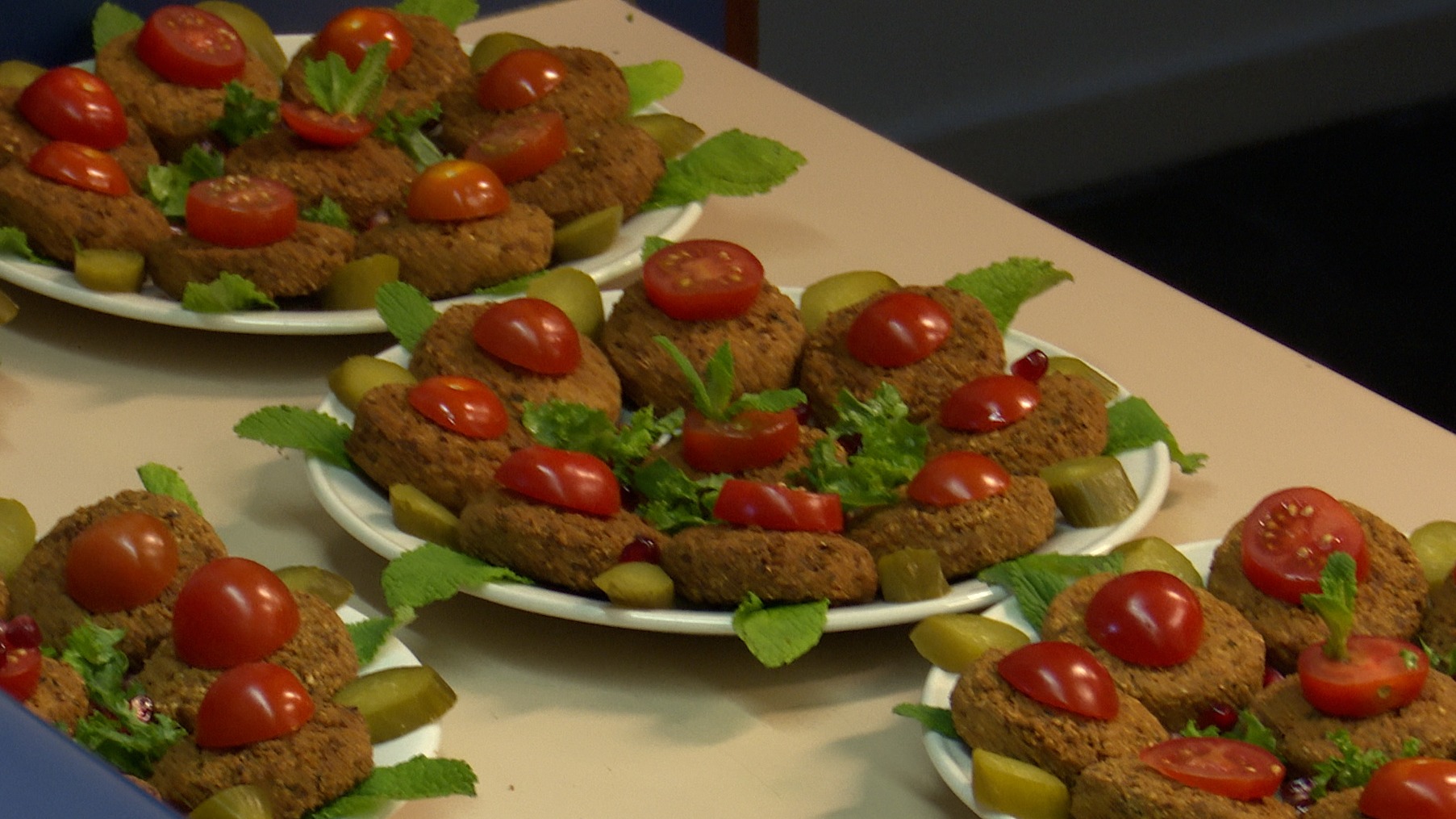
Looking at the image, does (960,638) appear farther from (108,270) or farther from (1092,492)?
(108,270)

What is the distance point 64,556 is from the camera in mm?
1562

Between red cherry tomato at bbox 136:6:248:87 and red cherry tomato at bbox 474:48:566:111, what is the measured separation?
1.10ft

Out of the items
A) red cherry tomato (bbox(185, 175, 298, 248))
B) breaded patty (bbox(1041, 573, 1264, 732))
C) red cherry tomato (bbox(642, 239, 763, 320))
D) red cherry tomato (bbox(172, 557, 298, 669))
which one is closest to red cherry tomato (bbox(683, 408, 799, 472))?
red cherry tomato (bbox(642, 239, 763, 320))

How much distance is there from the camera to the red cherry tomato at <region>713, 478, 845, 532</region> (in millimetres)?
1649

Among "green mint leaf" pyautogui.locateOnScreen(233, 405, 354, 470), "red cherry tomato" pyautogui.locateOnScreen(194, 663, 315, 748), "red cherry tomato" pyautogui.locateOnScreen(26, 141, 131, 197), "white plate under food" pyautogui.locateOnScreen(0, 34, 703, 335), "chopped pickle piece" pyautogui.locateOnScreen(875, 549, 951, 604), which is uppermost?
"chopped pickle piece" pyautogui.locateOnScreen(875, 549, 951, 604)

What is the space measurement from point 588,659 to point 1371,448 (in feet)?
2.95

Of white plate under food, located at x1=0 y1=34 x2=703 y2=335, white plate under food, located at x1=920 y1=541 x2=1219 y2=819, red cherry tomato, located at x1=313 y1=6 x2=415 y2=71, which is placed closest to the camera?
white plate under food, located at x1=920 y1=541 x2=1219 y2=819

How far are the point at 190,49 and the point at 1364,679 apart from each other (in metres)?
1.75

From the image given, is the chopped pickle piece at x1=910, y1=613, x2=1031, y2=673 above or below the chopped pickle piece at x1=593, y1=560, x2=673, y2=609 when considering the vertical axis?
above

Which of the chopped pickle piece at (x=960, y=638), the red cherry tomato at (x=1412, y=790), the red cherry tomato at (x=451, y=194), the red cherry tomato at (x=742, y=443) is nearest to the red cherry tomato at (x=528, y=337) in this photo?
the red cherry tomato at (x=742, y=443)

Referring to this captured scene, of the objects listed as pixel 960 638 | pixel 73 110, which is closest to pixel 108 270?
pixel 73 110

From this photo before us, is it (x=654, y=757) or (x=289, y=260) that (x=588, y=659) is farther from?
(x=289, y=260)

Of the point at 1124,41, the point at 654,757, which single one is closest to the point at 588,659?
the point at 654,757

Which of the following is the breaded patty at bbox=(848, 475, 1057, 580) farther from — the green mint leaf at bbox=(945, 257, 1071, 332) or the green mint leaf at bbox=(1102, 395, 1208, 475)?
the green mint leaf at bbox=(945, 257, 1071, 332)
